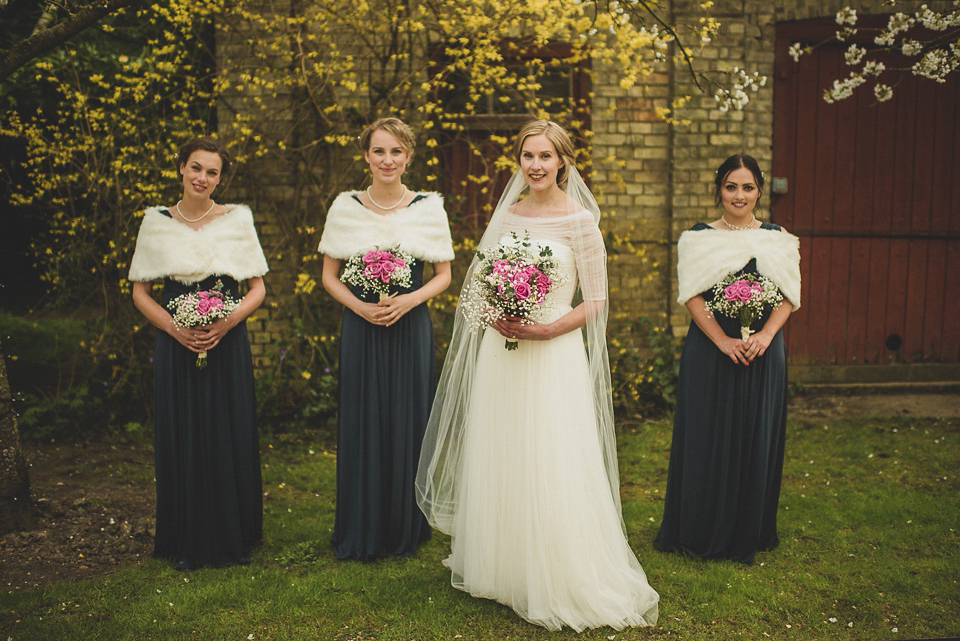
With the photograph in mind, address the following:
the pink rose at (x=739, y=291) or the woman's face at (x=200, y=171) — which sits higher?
the woman's face at (x=200, y=171)

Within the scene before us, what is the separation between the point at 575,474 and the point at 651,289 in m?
4.43

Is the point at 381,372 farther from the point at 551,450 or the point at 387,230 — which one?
the point at 551,450

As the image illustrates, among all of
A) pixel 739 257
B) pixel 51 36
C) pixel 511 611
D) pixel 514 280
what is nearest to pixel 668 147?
pixel 739 257

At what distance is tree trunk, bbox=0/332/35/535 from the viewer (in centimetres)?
427

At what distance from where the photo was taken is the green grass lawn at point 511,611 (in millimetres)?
3383

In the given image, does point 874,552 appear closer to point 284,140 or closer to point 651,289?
point 651,289

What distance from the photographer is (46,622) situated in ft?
11.3

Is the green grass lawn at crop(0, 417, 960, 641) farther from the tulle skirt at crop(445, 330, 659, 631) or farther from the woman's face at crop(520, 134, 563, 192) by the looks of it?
the woman's face at crop(520, 134, 563, 192)

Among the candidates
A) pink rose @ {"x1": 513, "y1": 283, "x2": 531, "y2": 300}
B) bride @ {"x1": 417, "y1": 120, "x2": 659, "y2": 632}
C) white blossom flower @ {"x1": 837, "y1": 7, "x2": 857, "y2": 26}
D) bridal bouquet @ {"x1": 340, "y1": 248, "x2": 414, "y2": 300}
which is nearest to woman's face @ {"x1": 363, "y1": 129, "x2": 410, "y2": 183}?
bridal bouquet @ {"x1": 340, "y1": 248, "x2": 414, "y2": 300}

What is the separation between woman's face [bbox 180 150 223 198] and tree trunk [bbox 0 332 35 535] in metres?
1.55

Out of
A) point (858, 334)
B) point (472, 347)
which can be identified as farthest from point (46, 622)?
point (858, 334)

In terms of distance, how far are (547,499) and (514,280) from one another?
102 centimetres

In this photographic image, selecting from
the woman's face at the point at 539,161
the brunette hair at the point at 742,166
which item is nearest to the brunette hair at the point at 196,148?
the woman's face at the point at 539,161

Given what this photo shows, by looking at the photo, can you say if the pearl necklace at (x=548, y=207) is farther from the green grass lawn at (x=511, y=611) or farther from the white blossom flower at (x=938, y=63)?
the white blossom flower at (x=938, y=63)
